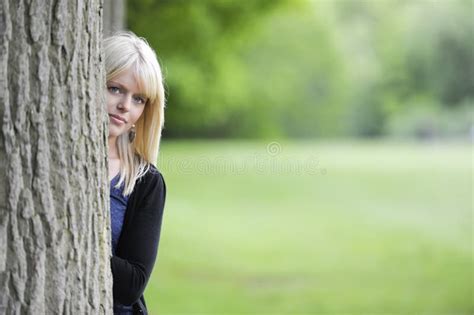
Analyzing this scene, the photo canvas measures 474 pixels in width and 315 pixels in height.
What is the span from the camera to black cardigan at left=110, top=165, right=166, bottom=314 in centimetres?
281

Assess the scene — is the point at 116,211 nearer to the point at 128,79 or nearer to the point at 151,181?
the point at 151,181

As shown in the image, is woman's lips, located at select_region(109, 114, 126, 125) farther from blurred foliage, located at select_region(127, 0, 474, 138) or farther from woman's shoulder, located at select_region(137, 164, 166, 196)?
blurred foliage, located at select_region(127, 0, 474, 138)

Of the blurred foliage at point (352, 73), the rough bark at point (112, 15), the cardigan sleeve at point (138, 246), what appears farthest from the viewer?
the blurred foliage at point (352, 73)

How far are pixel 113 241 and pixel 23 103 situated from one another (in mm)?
665

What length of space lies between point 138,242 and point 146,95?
0.51 metres

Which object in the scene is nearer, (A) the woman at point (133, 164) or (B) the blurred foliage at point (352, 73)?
(A) the woman at point (133, 164)

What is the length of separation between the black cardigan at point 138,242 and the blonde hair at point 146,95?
5cm

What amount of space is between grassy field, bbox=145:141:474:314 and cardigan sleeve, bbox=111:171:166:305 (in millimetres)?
8008

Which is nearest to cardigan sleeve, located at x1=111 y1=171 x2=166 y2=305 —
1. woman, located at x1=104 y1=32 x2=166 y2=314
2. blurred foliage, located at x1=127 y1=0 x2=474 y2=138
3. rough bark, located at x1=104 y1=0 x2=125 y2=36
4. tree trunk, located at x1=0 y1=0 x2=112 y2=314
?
woman, located at x1=104 y1=32 x2=166 y2=314

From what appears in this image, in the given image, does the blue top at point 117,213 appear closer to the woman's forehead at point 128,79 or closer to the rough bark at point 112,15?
the woman's forehead at point 128,79

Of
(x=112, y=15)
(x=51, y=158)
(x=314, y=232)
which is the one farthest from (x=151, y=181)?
(x=314, y=232)

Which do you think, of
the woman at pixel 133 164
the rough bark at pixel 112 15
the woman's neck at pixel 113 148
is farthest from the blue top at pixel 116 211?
the rough bark at pixel 112 15

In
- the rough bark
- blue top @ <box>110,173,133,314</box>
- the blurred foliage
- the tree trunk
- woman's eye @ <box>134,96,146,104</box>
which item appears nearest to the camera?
the tree trunk

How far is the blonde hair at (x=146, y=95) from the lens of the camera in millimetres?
2984
